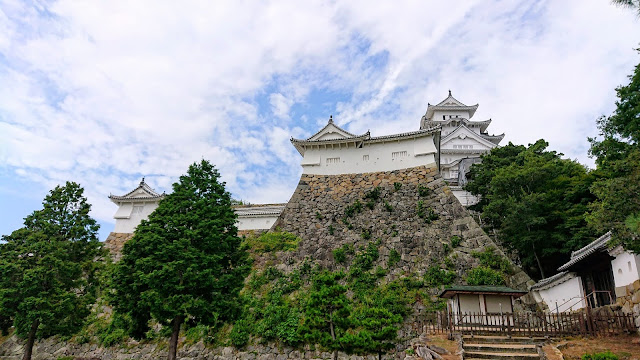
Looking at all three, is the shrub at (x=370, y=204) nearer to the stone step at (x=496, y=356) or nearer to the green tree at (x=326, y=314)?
the green tree at (x=326, y=314)

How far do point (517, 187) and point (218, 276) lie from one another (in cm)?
1559

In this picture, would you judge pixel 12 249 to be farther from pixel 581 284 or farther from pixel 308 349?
pixel 581 284

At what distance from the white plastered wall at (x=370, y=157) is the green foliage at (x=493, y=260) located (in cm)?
681

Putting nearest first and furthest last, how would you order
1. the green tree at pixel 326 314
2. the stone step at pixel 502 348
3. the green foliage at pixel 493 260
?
1. the stone step at pixel 502 348
2. the green tree at pixel 326 314
3. the green foliage at pixel 493 260

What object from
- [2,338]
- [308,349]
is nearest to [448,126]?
[308,349]

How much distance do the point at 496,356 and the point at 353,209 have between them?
1294 cm

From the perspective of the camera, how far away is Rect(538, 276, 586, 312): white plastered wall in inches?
597

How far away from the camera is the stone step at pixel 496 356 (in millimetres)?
10452

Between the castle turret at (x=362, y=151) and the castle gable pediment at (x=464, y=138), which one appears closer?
the castle turret at (x=362, y=151)

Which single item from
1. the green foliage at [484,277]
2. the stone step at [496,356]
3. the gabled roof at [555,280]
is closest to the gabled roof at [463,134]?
the green foliage at [484,277]

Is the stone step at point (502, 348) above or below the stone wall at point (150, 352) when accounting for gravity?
above

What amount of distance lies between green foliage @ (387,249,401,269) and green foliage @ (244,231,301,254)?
5.17 m

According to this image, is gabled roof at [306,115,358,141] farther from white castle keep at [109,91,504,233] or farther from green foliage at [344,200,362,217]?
green foliage at [344,200,362,217]

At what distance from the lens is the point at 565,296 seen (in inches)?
622
